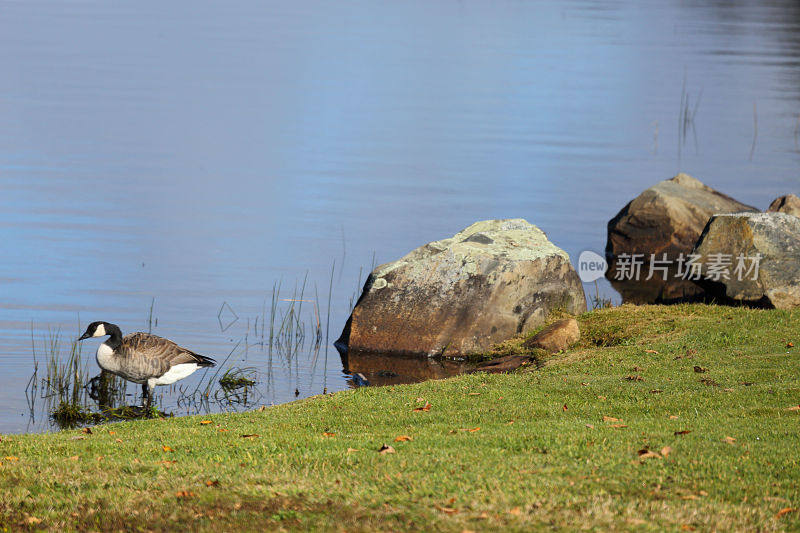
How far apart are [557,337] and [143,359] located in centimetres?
757

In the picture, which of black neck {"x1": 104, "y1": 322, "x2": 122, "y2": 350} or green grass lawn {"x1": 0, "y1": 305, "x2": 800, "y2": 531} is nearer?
green grass lawn {"x1": 0, "y1": 305, "x2": 800, "y2": 531}

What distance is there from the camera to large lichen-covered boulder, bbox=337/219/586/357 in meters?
20.2

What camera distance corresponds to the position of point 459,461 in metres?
10.0

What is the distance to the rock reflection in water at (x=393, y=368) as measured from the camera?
1878cm

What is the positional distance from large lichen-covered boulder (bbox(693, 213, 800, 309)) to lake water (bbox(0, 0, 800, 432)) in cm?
402

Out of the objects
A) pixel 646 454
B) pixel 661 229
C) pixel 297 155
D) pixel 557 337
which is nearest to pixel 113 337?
pixel 557 337

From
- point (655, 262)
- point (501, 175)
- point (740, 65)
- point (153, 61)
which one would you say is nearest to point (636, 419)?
point (655, 262)

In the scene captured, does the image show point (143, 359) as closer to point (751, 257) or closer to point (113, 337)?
point (113, 337)

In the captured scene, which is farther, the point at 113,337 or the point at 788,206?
the point at 788,206

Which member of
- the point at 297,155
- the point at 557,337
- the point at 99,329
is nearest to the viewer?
the point at 99,329

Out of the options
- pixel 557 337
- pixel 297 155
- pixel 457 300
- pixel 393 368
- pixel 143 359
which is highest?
pixel 297 155

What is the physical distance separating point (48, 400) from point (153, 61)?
1893 inches

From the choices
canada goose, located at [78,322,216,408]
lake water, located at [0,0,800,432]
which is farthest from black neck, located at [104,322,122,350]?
lake water, located at [0,0,800,432]

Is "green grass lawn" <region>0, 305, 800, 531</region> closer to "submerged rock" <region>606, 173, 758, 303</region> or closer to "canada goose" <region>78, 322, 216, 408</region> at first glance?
"canada goose" <region>78, 322, 216, 408</region>
